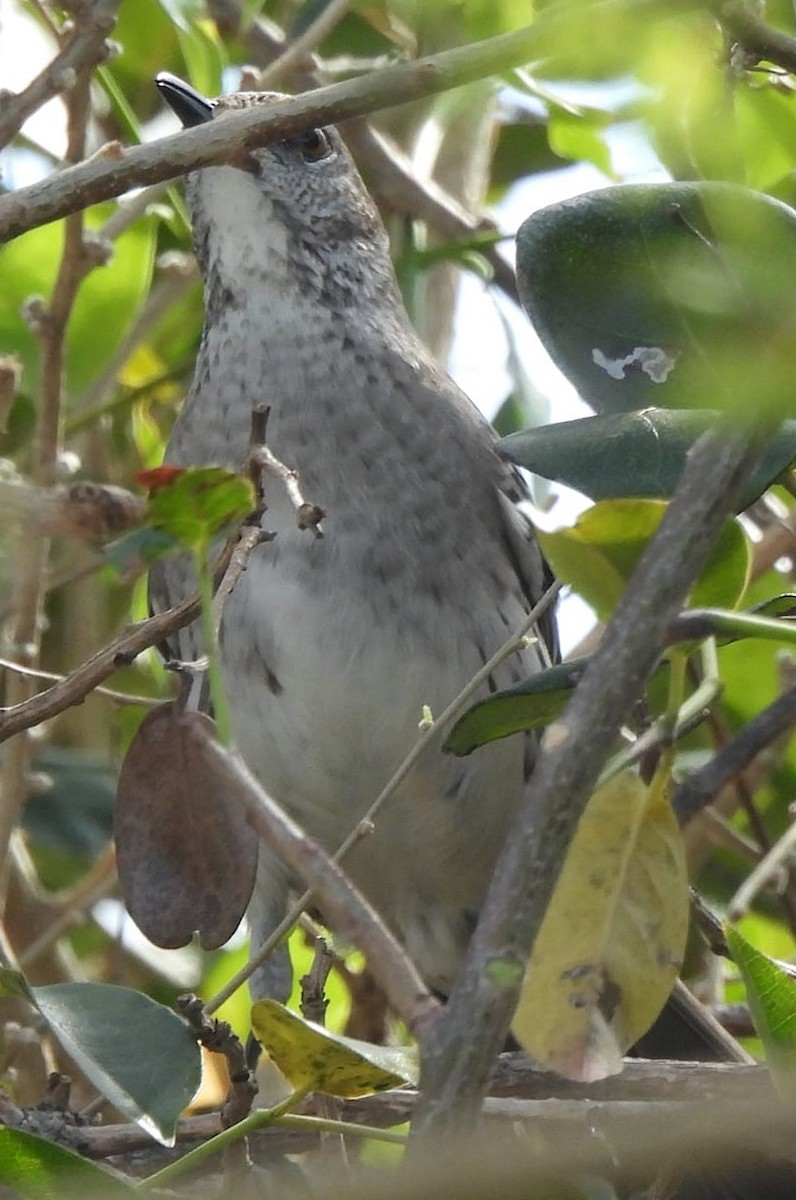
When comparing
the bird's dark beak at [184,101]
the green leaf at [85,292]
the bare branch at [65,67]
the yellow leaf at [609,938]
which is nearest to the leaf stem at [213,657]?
the yellow leaf at [609,938]

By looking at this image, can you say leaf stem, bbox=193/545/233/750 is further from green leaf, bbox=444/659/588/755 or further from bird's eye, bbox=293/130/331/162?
bird's eye, bbox=293/130/331/162

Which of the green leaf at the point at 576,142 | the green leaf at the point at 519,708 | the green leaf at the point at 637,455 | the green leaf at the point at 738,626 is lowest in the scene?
the green leaf at the point at 738,626

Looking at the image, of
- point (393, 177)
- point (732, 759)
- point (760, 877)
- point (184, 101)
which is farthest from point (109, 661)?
point (393, 177)

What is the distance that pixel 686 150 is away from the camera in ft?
3.44

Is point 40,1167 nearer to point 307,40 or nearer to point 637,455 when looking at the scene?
point 637,455

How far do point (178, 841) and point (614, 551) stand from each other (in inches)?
→ 18.1

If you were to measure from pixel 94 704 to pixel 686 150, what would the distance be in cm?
270

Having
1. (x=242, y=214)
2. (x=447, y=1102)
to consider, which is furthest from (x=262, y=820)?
(x=242, y=214)

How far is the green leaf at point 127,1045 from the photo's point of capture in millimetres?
1555

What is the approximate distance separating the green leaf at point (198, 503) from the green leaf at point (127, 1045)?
0.54 metres

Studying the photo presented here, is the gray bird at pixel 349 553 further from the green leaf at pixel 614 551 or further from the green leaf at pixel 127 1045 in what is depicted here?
the green leaf at pixel 614 551

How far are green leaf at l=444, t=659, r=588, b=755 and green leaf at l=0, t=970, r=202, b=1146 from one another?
38cm

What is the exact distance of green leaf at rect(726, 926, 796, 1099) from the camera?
1.40 metres

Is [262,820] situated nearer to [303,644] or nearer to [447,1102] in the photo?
[447,1102]
